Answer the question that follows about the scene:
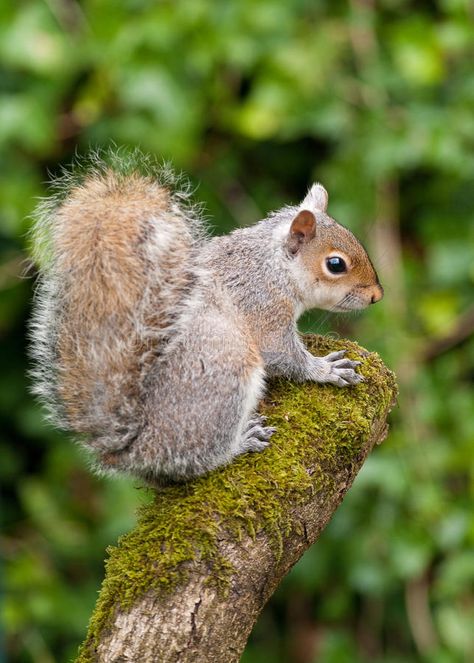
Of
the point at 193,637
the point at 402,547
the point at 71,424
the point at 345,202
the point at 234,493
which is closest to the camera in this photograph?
the point at 193,637

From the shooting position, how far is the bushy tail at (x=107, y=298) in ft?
6.57

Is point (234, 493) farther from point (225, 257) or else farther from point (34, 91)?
point (34, 91)

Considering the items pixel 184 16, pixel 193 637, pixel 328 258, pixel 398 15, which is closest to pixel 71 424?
pixel 193 637

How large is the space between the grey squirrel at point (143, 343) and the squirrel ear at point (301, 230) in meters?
0.26

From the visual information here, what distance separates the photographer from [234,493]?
196 cm

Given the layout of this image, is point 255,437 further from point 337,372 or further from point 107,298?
point 107,298

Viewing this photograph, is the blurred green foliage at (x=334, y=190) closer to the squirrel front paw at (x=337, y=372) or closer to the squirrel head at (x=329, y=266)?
the squirrel head at (x=329, y=266)

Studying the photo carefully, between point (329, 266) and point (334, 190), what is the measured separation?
1.23 m

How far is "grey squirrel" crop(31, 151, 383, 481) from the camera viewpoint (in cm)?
201

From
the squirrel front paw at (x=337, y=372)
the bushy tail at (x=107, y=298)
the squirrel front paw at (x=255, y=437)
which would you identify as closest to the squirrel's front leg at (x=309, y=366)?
the squirrel front paw at (x=337, y=372)

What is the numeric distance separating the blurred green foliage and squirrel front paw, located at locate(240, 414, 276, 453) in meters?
1.18

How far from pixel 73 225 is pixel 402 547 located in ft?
5.92

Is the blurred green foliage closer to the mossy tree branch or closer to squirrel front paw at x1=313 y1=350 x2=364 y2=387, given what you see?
squirrel front paw at x1=313 y1=350 x2=364 y2=387

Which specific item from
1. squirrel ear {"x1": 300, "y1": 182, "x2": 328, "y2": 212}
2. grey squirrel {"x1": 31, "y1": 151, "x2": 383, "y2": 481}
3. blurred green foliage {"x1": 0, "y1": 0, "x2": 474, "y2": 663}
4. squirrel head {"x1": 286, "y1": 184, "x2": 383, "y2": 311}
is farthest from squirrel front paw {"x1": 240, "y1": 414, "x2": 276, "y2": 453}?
blurred green foliage {"x1": 0, "y1": 0, "x2": 474, "y2": 663}
